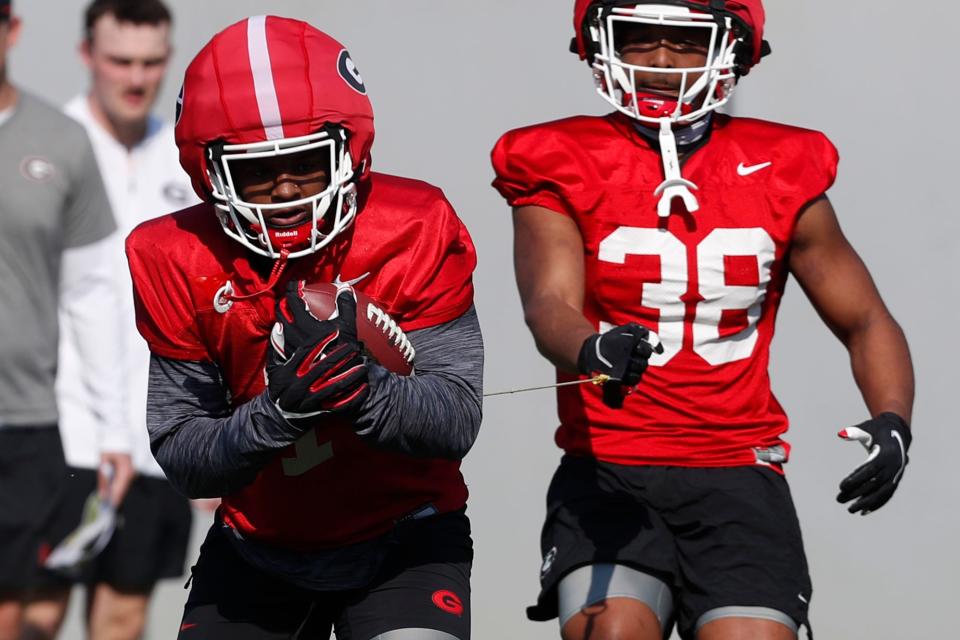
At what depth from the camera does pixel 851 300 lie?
3.35 meters

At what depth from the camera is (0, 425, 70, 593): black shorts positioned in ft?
16.2

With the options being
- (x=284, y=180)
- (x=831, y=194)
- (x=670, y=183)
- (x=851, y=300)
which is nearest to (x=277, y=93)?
(x=284, y=180)

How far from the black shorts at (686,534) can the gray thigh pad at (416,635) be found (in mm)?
423

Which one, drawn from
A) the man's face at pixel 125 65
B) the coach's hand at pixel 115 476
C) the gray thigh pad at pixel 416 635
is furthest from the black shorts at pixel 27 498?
the gray thigh pad at pixel 416 635

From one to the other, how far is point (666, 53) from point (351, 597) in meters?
1.21

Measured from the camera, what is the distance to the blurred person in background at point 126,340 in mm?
5086

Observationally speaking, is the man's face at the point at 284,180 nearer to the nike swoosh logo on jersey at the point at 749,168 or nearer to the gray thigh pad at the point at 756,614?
the nike swoosh logo on jersey at the point at 749,168

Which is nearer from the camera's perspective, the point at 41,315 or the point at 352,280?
the point at 352,280

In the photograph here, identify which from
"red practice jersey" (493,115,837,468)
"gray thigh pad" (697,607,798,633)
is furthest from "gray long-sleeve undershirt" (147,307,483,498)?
"gray thigh pad" (697,607,798,633)

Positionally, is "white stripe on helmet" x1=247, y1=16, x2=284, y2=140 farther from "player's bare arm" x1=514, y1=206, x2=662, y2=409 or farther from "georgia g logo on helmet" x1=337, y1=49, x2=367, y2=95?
"player's bare arm" x1=514, y1=206, x2=662, y2=409

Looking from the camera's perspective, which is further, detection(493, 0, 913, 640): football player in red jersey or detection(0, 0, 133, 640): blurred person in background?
detection(0, 0, 133, 640): blurred person in background

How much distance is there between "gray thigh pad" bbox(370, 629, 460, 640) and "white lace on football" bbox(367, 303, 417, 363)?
0.45 metres

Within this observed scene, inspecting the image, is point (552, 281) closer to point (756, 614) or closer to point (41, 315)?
point (756, 614)

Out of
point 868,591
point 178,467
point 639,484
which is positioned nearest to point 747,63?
point 639,484
